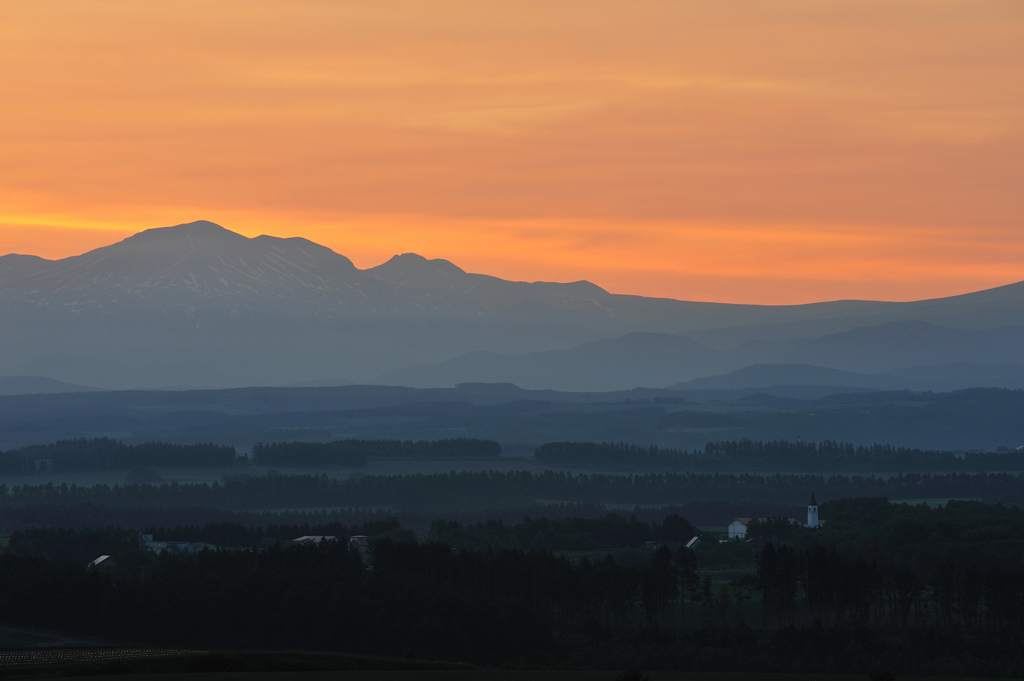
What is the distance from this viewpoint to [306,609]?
371ft

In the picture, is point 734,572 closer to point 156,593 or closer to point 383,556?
point 383,556

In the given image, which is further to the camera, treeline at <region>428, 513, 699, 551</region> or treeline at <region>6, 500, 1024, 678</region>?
treeline at <region>428, 513, 699, 551</region>

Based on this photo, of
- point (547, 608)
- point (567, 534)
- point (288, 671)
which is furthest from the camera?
point (567, 534)

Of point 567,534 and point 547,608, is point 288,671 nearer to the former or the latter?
point 547,608

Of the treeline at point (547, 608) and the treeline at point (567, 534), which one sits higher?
the treeline at point (567, 534)

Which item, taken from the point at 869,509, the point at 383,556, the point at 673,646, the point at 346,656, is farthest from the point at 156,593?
the point at 869,509

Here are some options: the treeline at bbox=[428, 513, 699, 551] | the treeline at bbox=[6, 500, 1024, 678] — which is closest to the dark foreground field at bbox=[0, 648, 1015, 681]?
the treeline at bbox=[6, 500, 1024, 678]

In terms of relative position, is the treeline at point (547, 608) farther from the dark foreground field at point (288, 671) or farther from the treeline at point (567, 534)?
the treeline at point (567, 534)

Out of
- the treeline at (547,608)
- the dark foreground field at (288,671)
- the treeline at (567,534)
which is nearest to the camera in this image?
the dark foreground field at (288,671)

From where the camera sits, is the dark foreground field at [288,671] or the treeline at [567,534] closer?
the dark foreground field at [288,671]

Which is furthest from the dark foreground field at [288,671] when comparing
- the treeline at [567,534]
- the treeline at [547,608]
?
the treeline at [567,534]

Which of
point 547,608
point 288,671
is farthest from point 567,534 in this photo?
point 288,671

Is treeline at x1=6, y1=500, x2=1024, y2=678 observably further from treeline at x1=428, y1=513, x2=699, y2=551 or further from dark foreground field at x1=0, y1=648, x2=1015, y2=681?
treeline at x1=428, y1=513, x2=699, y2=551

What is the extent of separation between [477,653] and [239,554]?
108ft
